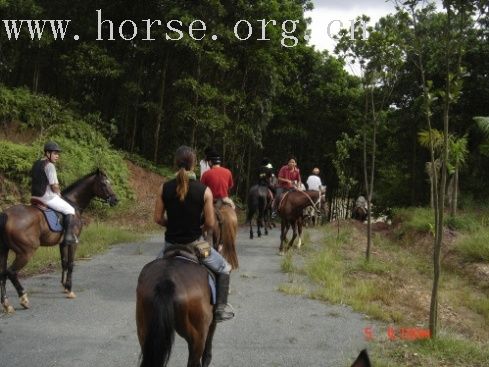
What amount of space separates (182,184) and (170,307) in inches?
50.1

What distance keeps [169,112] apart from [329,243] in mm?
13133

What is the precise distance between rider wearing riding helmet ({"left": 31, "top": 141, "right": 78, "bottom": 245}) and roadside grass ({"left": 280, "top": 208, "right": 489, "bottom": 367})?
4.12 metres

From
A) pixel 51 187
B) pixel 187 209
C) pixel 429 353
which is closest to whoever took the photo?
pixel 187 209

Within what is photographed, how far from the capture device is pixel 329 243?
16719 mm

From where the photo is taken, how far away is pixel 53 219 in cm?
895

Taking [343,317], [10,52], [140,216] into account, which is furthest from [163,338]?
[10,52]

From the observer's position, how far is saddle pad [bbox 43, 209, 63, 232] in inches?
349

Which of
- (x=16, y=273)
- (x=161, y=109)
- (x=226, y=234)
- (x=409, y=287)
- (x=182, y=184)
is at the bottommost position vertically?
(x=409, y=287)

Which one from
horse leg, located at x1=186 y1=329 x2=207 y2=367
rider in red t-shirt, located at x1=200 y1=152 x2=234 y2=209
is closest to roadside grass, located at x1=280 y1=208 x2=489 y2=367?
rider in red t-shirt, located at x1=200 y1=152 x2=234 y2=209

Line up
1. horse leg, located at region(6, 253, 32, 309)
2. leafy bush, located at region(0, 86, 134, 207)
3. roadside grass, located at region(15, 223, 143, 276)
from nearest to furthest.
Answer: horse leg, located at region(6, 253, 32, 309)
roadside grass, located at region(15, 223, 143, 276)
leafy bush, located at region(0, 86, 134, 207)

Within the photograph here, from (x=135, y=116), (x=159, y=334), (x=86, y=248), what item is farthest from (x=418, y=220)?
(x=159, y=334)

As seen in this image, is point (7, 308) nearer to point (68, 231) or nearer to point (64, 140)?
point (68, 231)

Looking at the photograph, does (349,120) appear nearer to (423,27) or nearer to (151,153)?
(151,153)

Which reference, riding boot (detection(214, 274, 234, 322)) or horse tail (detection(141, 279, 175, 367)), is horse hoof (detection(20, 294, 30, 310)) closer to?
riding boot (detection(214, 274, 234, 322))
